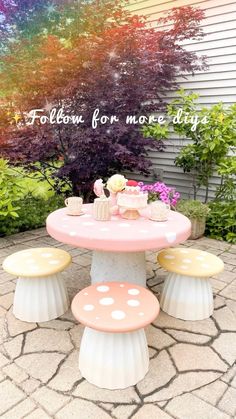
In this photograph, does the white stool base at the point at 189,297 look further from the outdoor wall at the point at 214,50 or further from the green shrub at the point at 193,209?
the outdoor wall at the point at 214,50

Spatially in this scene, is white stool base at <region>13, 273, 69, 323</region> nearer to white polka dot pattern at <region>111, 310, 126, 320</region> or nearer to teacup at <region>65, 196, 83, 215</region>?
teacup at <region>65, 196, 83, 215</region>

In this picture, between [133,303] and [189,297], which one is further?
[189,297]

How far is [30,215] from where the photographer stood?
14.8 ft

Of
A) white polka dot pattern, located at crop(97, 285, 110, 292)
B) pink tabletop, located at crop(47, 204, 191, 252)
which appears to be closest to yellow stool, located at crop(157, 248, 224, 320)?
pink tabletop, located at crop(47, 204, 191, 252)

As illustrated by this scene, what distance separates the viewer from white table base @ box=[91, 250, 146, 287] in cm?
241

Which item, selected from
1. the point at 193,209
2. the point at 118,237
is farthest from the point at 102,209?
the point at 193,209

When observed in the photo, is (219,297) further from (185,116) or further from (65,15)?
(65,15)

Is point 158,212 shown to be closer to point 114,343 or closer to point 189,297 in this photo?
point 189,297

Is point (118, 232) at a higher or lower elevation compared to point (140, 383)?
higher

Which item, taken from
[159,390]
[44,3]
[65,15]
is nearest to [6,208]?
[159,390]

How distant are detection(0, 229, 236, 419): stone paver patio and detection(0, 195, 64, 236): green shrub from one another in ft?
5.77

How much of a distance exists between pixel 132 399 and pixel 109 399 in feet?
0.40

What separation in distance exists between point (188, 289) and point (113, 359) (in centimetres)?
89

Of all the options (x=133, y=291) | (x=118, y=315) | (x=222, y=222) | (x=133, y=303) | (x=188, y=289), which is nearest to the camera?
(x=118, y=315)
